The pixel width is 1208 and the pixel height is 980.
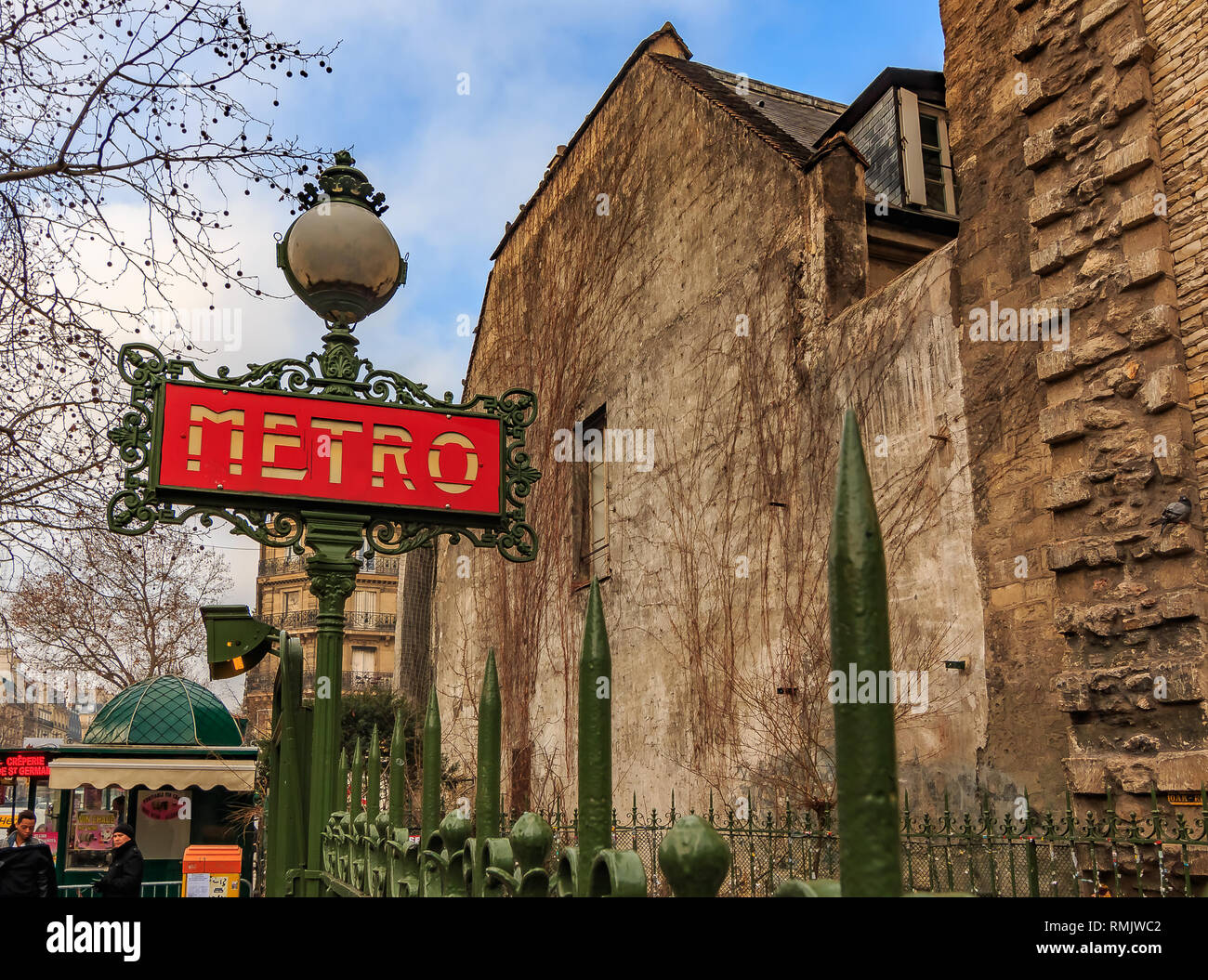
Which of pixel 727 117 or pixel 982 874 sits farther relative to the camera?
pixel 727 117

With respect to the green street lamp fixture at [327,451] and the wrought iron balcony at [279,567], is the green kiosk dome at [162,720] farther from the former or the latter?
the wrought iron balcony at [279,567]

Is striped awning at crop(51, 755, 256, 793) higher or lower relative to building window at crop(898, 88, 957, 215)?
lower

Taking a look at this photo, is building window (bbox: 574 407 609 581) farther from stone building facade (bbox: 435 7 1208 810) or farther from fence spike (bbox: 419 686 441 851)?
fence spike (bbox: 419 686 441 851)

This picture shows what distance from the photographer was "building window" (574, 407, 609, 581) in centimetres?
1501

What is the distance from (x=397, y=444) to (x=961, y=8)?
22.9 feet

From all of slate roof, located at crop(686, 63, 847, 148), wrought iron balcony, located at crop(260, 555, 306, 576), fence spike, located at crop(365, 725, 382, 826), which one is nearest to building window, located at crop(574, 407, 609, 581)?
slate roof, located at crop(686, 63, 847, 148)

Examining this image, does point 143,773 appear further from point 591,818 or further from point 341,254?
point 591,818

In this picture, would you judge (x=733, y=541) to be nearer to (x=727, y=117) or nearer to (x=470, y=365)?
(x=727, y=117)

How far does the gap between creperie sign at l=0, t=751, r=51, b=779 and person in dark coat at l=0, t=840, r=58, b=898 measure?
674 centimetres

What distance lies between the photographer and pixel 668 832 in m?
1.55

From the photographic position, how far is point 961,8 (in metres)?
8.36

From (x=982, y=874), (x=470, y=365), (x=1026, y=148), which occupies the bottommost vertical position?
(x=982, y=874)

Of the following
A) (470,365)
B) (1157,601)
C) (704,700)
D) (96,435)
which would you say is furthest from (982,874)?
(470,365)
